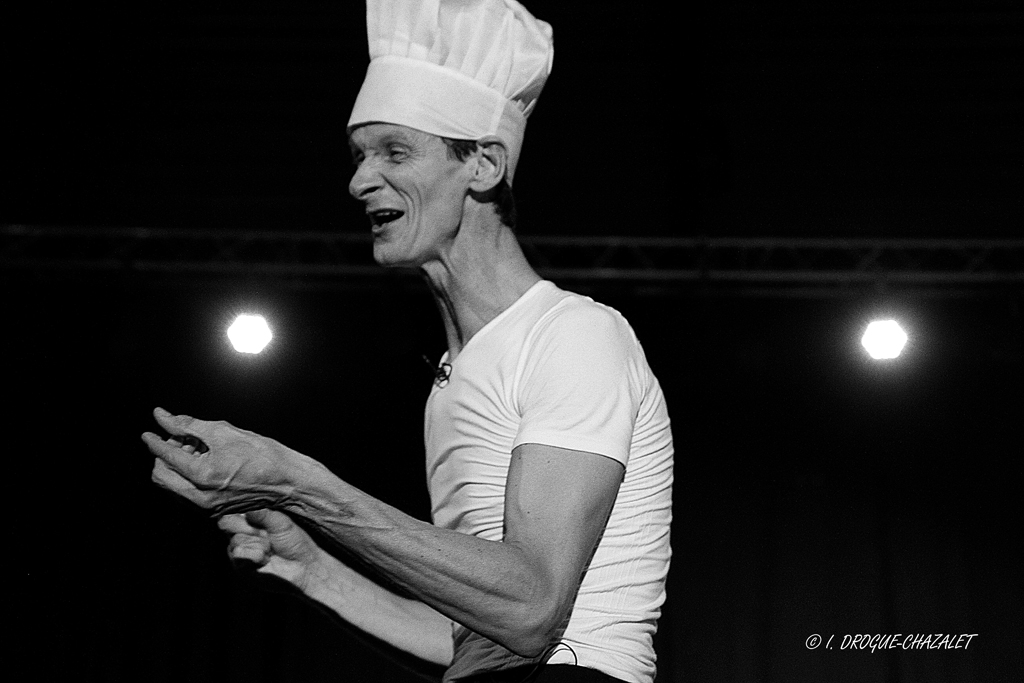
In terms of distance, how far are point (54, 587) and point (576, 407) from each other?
5253mm

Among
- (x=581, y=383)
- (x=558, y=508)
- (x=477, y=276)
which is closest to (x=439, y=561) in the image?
(x=558, y=508)

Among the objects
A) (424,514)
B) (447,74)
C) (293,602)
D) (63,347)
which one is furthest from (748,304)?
(447,74)

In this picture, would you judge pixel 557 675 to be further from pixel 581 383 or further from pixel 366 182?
pixel 366 182

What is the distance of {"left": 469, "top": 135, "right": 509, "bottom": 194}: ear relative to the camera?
1.51 metres

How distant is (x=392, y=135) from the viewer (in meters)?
1.47

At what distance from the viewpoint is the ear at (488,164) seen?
1509mm

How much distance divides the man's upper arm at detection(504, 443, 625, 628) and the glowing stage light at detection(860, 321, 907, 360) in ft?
15.6

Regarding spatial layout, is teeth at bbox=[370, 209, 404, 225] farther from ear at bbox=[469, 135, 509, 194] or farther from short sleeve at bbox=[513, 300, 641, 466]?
short sleeve at bbox=[513, 300, 641, 466]

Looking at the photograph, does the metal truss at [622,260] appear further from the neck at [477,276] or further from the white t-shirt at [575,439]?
the white t-shirt at [575,439]

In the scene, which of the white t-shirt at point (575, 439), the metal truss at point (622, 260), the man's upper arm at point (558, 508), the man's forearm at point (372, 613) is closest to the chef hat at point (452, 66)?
the white t-shirt at point (575, 439)

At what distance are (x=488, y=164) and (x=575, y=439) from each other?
1.52ft

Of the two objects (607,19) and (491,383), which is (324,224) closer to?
(607,19)

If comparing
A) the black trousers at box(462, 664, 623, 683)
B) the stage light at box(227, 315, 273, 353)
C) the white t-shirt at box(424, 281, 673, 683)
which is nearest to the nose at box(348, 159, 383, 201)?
the white t-shirt at box(424, 281, 673, 683)

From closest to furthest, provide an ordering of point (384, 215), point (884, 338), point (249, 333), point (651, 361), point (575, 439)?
point (575, 439) < point (384, 215) < point (884, 338) < point (249, 333) < point (651, 361)
